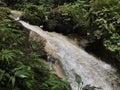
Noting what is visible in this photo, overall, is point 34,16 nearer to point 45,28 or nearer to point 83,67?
point 45,28

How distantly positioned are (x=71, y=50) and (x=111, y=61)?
1.41 m

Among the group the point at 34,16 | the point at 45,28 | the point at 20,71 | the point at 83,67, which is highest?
the point at 20,71

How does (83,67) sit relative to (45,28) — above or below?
below

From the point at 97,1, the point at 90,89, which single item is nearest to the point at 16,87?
the point at 90,89

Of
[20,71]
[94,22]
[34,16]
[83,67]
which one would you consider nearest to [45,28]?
[34,16]

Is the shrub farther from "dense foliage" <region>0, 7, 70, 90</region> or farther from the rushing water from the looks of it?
"dense foliage" <region>0, 7, 70, 90</region>

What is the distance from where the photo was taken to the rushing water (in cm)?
744

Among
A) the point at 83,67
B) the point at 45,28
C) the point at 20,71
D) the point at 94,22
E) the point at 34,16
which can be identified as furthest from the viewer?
the point at 34,16

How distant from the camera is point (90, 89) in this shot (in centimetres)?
487

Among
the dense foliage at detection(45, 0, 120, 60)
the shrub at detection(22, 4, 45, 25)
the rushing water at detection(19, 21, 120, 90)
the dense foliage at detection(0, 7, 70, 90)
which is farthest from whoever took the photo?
the shrub at detection(22, 4, 45, 25)

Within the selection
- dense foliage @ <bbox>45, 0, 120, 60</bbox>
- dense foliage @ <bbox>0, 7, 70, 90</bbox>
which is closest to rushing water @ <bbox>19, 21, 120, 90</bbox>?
dense foliage @ <bbox>45, 0, 120, 60</bbox>

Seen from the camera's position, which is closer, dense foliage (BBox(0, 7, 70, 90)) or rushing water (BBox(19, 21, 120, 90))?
dense foliage (BBox(0, 7, 70, 90))

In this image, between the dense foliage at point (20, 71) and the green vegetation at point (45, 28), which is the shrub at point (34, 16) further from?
the dense foliage at point (20, 71)

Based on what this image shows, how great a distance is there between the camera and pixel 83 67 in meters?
7.91
